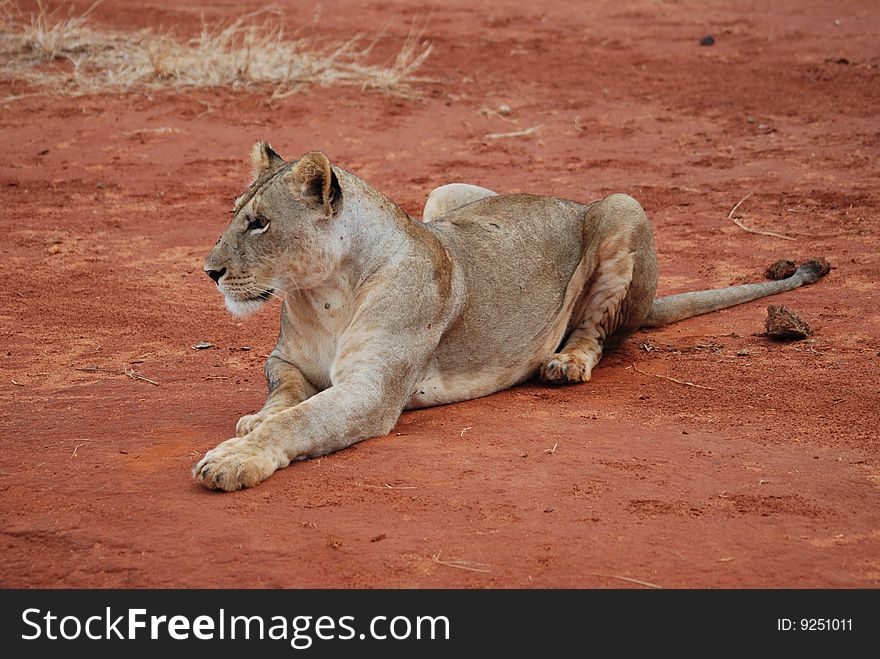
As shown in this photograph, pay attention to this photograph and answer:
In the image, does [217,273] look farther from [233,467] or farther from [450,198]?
[450,198]

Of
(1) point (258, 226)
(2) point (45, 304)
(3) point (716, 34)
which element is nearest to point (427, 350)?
(1) point (258, 226)

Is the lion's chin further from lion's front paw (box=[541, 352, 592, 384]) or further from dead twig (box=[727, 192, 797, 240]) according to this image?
dead twig (box=[727, 192, 797, 240])

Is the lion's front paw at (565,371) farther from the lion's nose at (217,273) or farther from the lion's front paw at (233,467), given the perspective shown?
the lion's front paw at (233,467)

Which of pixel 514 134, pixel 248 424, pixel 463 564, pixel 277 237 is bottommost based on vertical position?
pixel 514 134

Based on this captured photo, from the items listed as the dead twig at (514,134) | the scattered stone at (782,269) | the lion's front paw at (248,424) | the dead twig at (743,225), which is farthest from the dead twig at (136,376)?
the dead twig at (514,134)

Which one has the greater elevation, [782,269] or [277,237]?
[277,237]

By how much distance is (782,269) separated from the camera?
862 cm

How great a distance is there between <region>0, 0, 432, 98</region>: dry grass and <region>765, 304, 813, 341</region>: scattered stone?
8170mm

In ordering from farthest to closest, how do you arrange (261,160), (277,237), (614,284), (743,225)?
(743,225) < (614,284) < (261,160) < (277,237)

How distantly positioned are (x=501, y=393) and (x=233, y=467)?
7.11 feet

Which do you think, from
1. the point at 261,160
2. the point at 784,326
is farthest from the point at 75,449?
the point at 784,326

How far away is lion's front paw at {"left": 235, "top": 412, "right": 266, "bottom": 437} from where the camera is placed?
17.4 feet

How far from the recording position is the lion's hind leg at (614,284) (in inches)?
280
